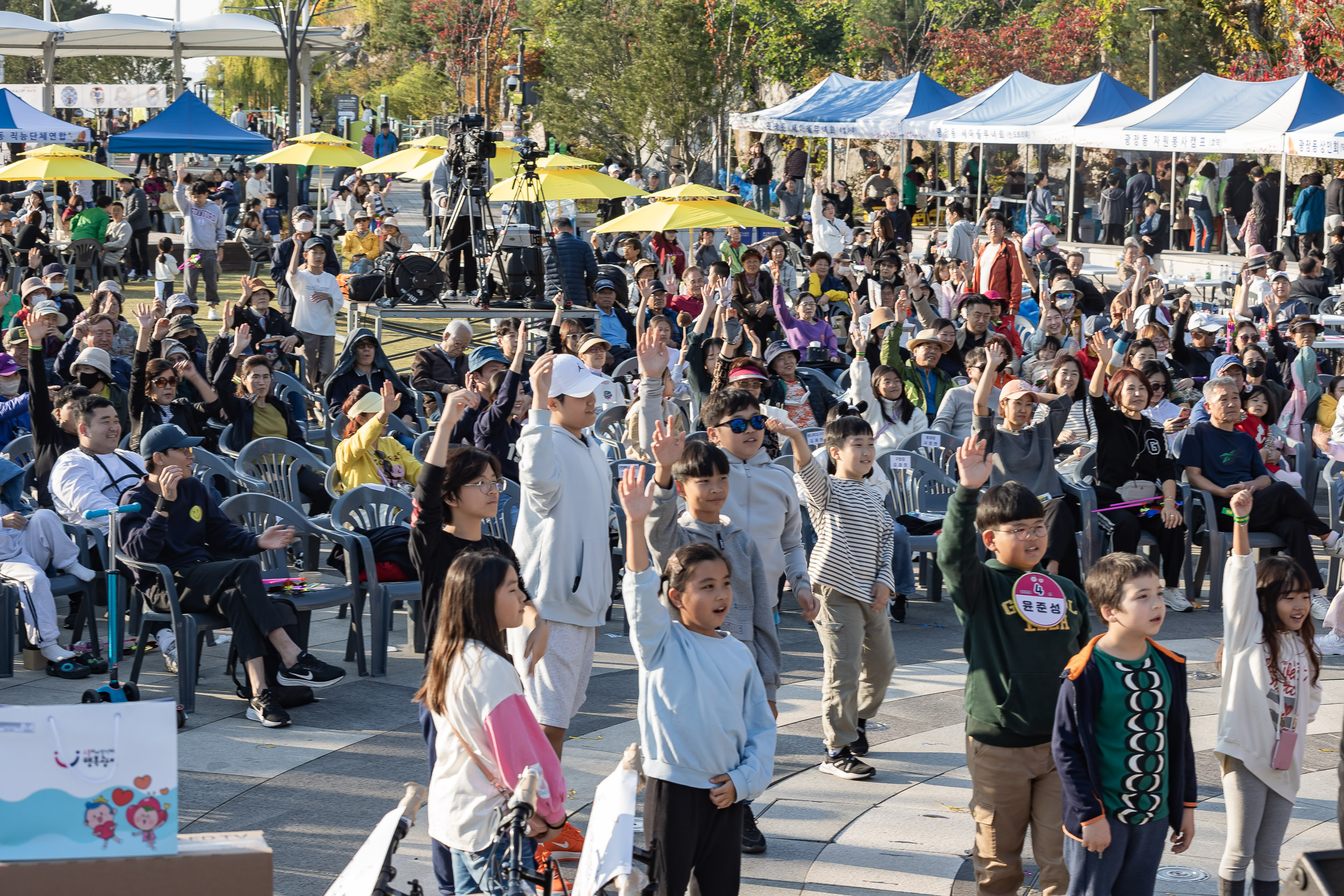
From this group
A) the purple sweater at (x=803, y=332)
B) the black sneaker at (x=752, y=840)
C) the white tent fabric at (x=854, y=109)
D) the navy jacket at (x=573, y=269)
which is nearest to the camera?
the black sneaker at (x=752, y=840)

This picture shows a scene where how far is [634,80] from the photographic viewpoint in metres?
36.4

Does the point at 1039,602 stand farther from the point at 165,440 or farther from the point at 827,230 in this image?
the point at 827,230

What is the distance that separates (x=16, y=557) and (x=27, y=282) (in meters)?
7.30

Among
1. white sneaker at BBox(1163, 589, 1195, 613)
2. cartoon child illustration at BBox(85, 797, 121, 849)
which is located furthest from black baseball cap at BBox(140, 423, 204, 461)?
white sneaker at BBox(1163, 589, 1195, 613)

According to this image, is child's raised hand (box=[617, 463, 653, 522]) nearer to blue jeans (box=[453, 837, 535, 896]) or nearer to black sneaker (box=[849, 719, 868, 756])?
blue jeans (box=[453, 837, 535, 896])

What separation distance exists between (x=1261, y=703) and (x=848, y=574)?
5.94 feet

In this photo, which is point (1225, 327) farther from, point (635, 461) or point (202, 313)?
point (202, 313)

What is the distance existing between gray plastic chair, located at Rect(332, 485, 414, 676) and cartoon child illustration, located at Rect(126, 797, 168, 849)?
13.1ft

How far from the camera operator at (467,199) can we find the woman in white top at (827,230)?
7.00 metres

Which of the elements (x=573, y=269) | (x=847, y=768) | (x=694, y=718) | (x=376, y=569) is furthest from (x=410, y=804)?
(x=573, y=269)

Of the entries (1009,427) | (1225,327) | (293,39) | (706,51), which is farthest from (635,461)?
(706,51)

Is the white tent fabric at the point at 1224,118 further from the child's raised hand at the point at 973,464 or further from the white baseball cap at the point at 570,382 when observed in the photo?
the child's raised hand at the point at 973,464

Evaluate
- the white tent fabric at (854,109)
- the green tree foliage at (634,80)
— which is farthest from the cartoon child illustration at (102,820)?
the green tree foliage at (634,80)

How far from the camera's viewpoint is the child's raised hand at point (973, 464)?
4793 millimetres
